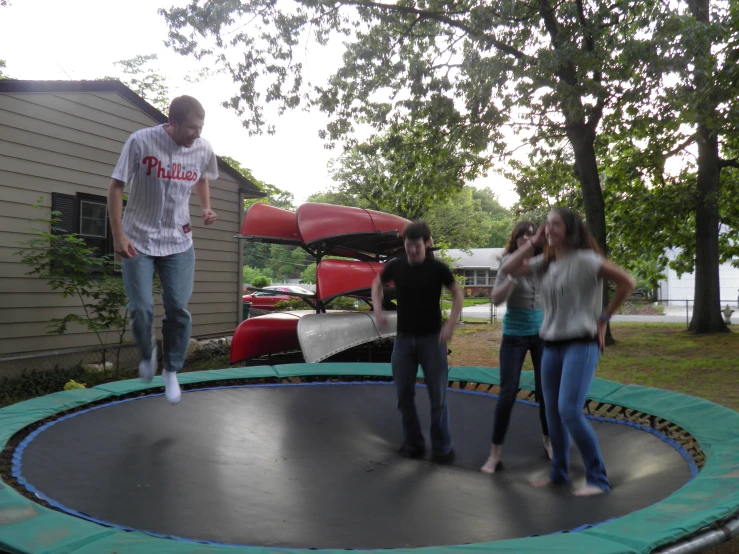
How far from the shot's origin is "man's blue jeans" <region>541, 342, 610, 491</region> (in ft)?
6.12

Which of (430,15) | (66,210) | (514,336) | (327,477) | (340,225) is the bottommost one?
(327,477)

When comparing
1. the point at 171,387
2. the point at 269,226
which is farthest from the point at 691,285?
the point at 171,387

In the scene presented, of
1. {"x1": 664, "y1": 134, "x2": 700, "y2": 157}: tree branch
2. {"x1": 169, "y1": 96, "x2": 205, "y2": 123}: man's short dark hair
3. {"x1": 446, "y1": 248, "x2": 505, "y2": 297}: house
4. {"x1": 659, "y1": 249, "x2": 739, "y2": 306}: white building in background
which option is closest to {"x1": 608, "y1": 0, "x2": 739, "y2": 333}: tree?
{"x1": 664, "y1": 134, "x2": 700, "y2": 157}: tree branch

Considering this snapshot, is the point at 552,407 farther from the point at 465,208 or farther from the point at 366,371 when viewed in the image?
the point at 465,208

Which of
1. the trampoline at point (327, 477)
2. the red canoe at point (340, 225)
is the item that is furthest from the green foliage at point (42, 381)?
the red canoe at point (340, 225)

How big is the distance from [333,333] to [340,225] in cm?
110

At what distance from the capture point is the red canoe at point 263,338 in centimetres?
561

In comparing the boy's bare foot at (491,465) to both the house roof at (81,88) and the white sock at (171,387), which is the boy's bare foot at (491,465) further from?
the house roof at (81,88)

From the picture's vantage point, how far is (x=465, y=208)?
27.1 metres

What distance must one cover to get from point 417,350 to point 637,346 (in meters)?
7.11

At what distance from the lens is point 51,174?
5.33 meters

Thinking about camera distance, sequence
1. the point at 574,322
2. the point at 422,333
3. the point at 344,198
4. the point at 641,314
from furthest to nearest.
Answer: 1. the point at 344,198
2. the point at 641,314
3. the point at 422,333
4. the point at 574,322

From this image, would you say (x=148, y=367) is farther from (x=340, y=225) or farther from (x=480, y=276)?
(x=480, y=276)

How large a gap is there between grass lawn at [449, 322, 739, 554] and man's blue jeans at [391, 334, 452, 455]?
338 cm
